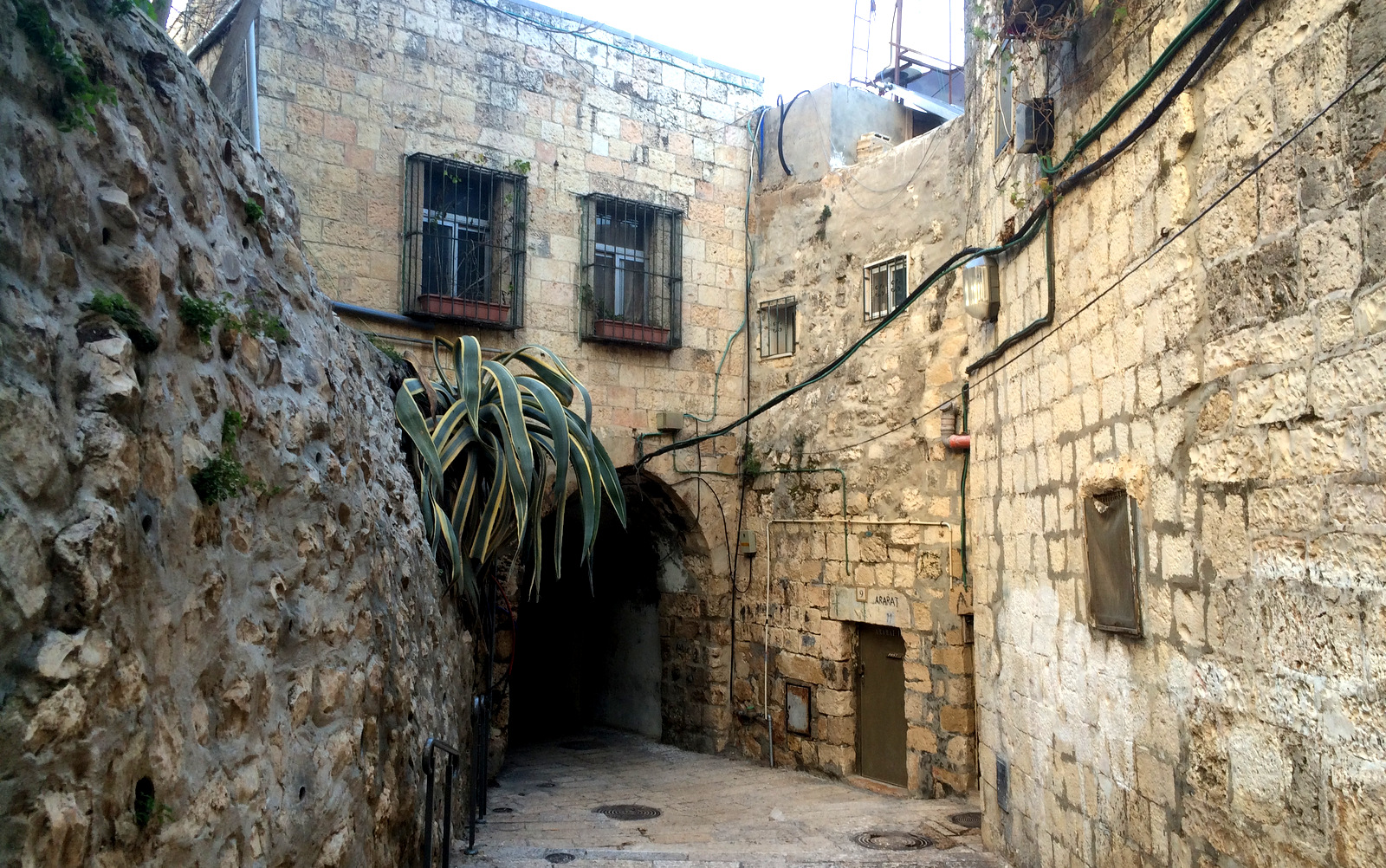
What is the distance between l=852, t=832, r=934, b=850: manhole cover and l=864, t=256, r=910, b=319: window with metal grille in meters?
4.19

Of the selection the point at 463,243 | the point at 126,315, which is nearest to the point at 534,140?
the point at 463,243

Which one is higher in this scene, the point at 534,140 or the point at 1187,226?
the point at 534,140

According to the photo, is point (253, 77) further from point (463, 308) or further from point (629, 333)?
point (629, 333)

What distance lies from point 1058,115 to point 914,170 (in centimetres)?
408

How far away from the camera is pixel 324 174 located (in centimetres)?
834

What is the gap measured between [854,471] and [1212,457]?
541 cm

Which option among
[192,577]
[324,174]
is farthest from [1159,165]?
[324,174]

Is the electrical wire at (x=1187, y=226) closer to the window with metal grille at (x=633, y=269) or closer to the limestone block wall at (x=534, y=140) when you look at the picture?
the window with metal grille at (x=633, y=269)

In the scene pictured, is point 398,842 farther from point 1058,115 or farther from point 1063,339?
point 1058,115

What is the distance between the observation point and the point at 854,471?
8867mm

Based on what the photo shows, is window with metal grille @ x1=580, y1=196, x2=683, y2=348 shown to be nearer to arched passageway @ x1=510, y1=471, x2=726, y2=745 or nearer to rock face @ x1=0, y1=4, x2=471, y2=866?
arched passageway @ x1=510, y1=471, x2=726, y2=745

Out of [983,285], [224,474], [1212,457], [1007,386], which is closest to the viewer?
[224,474]

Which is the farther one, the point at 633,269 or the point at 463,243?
the point at 633,269

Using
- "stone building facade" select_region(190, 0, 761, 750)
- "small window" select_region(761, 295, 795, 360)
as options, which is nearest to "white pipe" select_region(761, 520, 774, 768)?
"stone building facade" select_region(190, 0, 761, 750)
